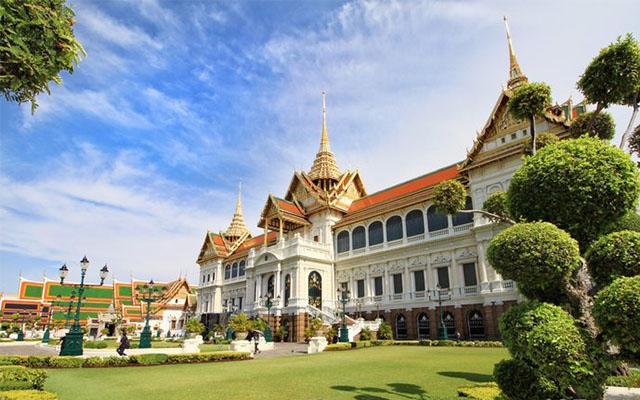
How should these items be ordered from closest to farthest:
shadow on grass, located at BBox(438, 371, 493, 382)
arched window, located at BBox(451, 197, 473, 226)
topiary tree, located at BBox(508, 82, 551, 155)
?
1. topiary tree, located at BBox(508, 82, 551, 155)
2. shadow on grass, located at BBox(438, 371, 493, 382)
3. arched window, located at BBox(451, 197, 473, 226)

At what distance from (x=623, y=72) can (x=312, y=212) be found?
3220cm

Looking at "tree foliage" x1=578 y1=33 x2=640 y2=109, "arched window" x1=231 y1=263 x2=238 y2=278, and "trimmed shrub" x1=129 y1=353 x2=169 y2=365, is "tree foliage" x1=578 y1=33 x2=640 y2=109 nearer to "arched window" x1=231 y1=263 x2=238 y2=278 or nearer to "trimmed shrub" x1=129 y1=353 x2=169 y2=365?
"trimmed shrub" x1=129 y1=353 x2=169 y2=365

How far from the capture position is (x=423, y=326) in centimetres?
2792

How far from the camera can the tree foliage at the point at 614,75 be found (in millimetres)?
7832

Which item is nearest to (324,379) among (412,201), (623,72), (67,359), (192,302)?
(623,72)

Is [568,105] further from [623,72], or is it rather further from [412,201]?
[623,72]

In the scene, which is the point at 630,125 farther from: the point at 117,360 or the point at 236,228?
the point at 236,228

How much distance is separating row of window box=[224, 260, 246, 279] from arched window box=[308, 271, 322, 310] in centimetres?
1634

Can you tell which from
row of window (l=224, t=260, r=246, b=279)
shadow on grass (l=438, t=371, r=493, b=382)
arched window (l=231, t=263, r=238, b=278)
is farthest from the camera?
arched window (l=231, t=263, r=238, b=278)

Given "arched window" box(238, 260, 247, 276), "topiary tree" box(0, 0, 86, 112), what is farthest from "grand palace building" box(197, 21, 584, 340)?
"topiary tree" box(0, 0, 86, 112)

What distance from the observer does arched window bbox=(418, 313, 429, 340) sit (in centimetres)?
2753

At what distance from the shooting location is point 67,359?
1540 cm

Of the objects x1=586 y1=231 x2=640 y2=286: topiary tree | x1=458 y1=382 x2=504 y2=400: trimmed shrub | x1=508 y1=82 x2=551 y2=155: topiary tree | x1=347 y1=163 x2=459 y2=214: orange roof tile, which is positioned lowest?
x1=458 y1=382 x2=504 y2=400: trimmed shrub

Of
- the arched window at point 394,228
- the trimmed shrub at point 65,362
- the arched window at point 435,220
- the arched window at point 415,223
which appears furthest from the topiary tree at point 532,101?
the arched window at point 394,228
